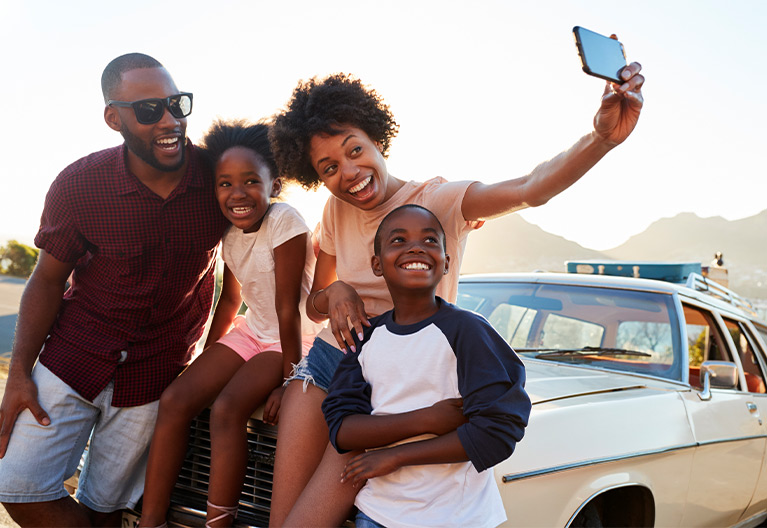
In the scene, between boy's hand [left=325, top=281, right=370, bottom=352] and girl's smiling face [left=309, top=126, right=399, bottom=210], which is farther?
girl's smiling face [left=309, top=126, right=399, bottom=210]

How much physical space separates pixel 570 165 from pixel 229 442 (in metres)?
1.65

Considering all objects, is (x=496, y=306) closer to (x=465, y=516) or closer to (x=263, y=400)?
(x=263, y=400)

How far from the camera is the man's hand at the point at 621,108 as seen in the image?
1.92 metres

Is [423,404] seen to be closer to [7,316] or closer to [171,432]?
[171,432]

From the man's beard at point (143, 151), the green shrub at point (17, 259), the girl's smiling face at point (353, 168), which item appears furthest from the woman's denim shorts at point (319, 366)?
the green shrub at point (17, 259)

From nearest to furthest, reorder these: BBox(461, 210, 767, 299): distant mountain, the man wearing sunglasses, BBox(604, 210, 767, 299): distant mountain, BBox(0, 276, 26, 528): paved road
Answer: the man wearing sunglasses, BBox(0, 276, 26, 528): paved road, BBox(461, 210, 767, 299): distant mountain, BBox(604, 210, 767, 299): distant mountain

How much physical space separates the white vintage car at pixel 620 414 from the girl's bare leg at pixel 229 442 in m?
0.09

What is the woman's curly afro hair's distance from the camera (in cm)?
256

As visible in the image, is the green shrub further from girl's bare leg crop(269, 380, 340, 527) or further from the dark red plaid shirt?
girl's bare leg crop(269, 380, 340, 527)

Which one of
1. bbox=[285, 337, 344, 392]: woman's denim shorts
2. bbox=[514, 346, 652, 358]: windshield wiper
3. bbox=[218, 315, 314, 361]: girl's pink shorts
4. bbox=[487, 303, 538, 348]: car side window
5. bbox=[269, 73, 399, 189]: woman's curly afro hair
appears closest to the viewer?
bbox=[285, 337, 344, 392]: woman's denim shorts

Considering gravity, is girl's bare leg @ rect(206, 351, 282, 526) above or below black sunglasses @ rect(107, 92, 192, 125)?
below

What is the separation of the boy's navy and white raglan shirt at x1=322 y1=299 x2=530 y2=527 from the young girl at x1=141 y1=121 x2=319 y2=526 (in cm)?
69

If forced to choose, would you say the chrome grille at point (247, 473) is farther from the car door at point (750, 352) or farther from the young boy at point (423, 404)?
the car door at point (750, 352)

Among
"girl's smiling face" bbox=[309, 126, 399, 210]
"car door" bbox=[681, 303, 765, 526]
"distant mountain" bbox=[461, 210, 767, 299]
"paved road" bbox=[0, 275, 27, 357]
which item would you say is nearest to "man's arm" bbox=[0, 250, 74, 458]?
"girl's smiling face" bbox=[309, 126, 399, 210]
